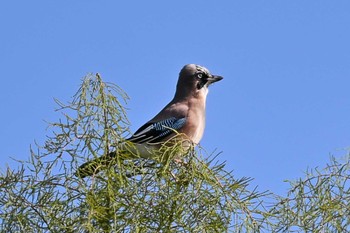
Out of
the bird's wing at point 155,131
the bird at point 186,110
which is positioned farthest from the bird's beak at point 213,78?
the bird's wing at point 155,131

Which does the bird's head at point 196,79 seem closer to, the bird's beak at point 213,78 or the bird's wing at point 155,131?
the bird's beak at point 213,78

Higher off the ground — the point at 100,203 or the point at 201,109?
the point at 201,109

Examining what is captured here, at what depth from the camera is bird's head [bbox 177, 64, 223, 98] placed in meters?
9.44

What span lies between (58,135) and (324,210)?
1563mm

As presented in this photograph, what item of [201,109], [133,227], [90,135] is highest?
[201,109]

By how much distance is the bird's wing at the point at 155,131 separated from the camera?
6801mm

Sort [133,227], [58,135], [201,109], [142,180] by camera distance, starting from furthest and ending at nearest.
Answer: [201,109] < [58,135] < [142,180] < [133,227]

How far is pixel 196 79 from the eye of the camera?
9.48 metres

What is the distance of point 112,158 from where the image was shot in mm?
4500

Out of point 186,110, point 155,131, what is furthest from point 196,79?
point 155,131

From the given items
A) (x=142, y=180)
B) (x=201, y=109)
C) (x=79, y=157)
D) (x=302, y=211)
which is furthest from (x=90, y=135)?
(x=201, y=109)

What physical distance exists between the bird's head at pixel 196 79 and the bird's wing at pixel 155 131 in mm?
800

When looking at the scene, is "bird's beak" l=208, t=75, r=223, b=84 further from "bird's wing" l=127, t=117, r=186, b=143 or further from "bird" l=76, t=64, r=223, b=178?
"bird's wing" l=127, t=117, r=186, b=143

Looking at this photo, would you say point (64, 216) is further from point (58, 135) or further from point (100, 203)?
point (58, 135)
